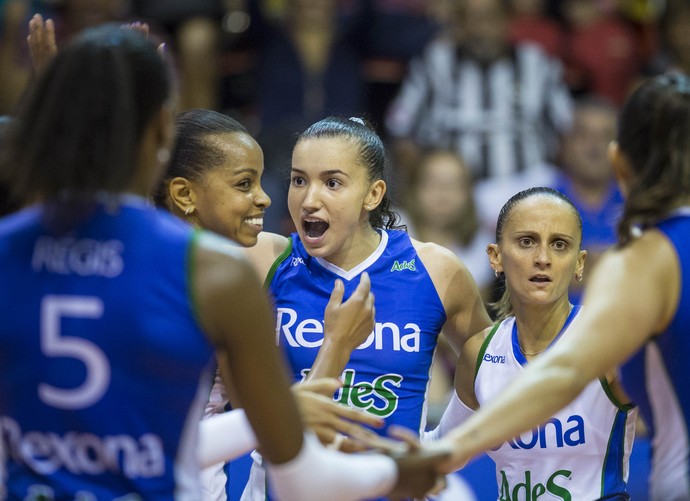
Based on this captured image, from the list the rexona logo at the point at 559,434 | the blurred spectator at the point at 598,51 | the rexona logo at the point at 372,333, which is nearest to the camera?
the rexona logo at the point at 559,434

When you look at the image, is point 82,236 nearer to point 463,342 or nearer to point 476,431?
point 476,431

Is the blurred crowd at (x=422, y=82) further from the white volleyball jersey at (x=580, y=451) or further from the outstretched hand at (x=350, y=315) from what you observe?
the outstretched hand at (x=350, y=315)

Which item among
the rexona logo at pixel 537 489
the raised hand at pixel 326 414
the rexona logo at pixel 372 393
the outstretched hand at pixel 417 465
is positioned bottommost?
the outstretched hand at pixel 417 465

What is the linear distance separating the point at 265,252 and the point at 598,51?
524cm

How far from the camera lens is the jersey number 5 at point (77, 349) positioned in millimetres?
2156

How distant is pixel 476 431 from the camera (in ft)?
8.91

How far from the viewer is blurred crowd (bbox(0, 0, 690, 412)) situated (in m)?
7.54

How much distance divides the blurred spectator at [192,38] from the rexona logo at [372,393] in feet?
14.4

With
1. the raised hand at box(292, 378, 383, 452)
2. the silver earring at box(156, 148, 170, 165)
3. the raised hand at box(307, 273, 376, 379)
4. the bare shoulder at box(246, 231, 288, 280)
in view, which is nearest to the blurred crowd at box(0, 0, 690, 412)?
the bare shoulder at box(246, 231, 288, 280)

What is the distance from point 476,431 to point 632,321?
515mm

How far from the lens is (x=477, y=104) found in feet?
26.2

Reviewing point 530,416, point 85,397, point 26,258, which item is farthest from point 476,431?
point 26,258

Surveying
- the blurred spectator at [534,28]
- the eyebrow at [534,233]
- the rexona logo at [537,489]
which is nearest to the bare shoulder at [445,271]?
the eyebrow at [534,233]

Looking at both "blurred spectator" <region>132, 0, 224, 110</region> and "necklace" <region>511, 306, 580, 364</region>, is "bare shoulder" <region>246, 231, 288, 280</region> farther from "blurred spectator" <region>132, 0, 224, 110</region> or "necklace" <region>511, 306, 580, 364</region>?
"blurred spectator" <region>132, 0, 224, 110</region>
